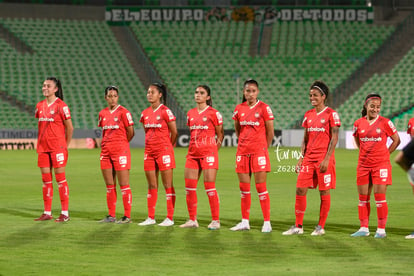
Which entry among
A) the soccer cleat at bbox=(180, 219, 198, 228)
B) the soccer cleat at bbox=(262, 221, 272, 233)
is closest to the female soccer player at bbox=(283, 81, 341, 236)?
the soccer cleat at bbox=(262, 221, 272, 233)

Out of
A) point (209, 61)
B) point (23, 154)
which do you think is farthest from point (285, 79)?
point (23, 154)

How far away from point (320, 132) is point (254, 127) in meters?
1.09

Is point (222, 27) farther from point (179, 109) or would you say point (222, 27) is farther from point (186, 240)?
point (186, 240)

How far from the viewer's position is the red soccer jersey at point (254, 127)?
454 inches

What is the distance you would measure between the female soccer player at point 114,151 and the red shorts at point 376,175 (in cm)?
396

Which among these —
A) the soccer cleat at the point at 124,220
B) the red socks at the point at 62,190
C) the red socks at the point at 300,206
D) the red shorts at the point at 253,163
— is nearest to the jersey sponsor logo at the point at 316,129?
the red shorts at the point at 253,163

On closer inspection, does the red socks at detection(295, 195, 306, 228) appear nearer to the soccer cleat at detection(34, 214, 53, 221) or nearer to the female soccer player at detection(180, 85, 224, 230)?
the female soccer player at detection(180, 85, 224, 230)

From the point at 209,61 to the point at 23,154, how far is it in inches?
641

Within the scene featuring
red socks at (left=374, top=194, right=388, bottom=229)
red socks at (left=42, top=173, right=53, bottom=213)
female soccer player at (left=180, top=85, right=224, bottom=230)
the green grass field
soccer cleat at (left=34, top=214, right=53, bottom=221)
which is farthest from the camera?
red socks at (left=42, top=173, right=53, bottom=213)

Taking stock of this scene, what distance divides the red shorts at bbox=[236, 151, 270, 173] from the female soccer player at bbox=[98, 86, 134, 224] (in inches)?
85.2

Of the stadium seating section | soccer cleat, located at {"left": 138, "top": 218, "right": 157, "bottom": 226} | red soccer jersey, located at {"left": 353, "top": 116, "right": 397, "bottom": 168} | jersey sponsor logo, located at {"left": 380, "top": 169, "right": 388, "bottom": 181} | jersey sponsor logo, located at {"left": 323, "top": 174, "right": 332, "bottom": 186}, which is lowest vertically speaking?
soccer cleat, located at {"left": 138, "top": 218, "right": 157, "bottom": 226}

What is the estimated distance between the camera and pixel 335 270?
833 centimetres

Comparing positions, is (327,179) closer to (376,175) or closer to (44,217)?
(376,175)

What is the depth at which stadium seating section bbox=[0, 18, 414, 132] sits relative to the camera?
43125mm
